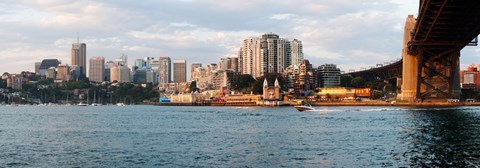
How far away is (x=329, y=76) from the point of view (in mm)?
162625

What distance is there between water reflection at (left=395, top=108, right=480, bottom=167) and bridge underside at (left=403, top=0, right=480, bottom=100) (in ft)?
30.1

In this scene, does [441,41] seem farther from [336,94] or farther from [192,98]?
[192,98]

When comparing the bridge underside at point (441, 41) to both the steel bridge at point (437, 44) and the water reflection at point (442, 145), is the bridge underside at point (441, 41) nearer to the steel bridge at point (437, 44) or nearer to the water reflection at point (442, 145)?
the steel bridge at point (437, 44)

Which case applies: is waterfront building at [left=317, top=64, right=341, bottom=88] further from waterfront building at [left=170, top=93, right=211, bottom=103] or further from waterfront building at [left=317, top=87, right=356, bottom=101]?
waterfront building at [left=170, top=93, right=211, bottom=103]

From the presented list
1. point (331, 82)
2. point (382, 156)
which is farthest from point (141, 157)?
point (331, 82)

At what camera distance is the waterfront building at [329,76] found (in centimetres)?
16162

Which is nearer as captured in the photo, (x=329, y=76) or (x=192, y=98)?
(x=329, y=76)

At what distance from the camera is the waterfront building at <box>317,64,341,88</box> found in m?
162

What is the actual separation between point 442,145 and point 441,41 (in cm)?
4229

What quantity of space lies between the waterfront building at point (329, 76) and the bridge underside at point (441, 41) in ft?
245

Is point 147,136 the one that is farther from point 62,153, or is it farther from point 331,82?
point 331,82

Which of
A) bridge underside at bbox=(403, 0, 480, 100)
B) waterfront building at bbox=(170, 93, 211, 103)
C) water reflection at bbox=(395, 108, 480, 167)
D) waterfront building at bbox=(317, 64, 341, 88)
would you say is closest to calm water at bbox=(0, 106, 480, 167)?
water reflection at bbox=(395, 108, 480, 167)

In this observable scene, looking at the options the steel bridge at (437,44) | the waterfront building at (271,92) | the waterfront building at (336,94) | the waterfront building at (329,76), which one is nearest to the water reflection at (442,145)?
the steel bridge at (437,44)

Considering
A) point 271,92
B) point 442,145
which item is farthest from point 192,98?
point 442,145
